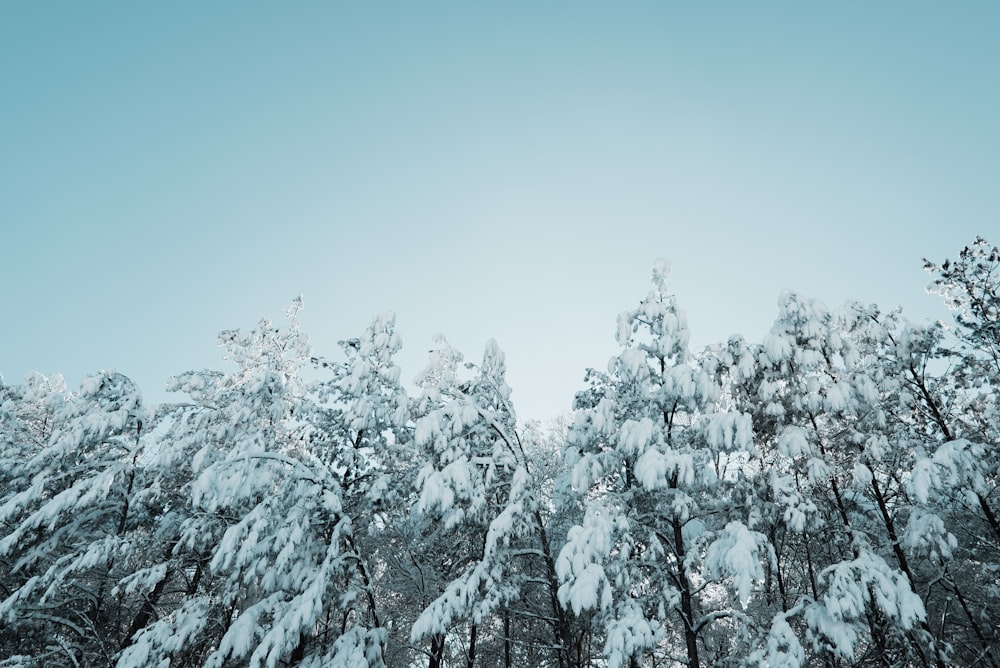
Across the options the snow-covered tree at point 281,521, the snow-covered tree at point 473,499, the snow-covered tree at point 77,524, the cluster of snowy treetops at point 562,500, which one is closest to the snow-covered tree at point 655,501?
the cluster of snowy treetops at point 562,500

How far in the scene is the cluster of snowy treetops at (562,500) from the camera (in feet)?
23.8

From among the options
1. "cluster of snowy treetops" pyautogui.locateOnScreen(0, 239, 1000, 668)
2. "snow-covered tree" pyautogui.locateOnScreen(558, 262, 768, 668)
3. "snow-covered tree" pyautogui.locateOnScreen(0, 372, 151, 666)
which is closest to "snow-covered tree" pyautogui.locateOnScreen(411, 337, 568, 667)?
"cluster of snowy treetops" pyautogui.locateOnScreen(0, 239, 1000, 668)

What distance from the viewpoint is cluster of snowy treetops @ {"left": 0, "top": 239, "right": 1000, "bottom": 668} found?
7250mm

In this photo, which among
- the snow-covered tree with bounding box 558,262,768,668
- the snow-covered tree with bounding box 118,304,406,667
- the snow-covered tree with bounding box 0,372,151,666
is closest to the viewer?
the snow-covered tree with bounding box 558,262,768,668

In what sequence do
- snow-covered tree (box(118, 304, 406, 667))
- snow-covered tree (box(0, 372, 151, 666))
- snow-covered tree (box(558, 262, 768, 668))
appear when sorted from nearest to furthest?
1. snow-covered tree (box(558, 262, 768, 668))
2. snow-covered tree (box(118, 304, 406, 667))
3. snow-covered tree (box(0, 372, 151, 666))

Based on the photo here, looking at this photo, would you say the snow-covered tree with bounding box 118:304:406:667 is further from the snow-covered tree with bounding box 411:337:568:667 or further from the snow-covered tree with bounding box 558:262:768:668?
the snow-covered tree with bounding box 558:262:768:668

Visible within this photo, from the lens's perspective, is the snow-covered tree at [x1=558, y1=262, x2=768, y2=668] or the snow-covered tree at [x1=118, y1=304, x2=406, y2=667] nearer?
the snow-covered tree at [x1=558, y1=262, x2=768, y2=668]

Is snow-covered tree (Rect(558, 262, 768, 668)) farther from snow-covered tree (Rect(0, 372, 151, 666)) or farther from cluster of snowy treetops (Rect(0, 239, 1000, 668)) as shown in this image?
snow-covered tree (Rect(0, 372, 151, 666))

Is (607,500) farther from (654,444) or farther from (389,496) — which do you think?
(389,496)

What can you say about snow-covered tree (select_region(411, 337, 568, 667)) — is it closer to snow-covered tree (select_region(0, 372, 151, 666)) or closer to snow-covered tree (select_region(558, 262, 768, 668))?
snow-covered tree (select_region(558, 262, 768, 668))

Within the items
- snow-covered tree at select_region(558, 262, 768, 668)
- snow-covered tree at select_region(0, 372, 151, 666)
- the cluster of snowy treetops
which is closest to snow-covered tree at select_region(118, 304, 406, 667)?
the cluster of snowy treetops

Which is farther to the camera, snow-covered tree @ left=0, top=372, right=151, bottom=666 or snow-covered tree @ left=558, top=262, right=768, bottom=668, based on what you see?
snow-covered tree @ left=0, top=372, right=151, bottom=666

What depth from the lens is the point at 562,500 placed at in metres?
10.5

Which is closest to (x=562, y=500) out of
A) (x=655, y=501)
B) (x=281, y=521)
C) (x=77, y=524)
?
(x=655, y=501)
